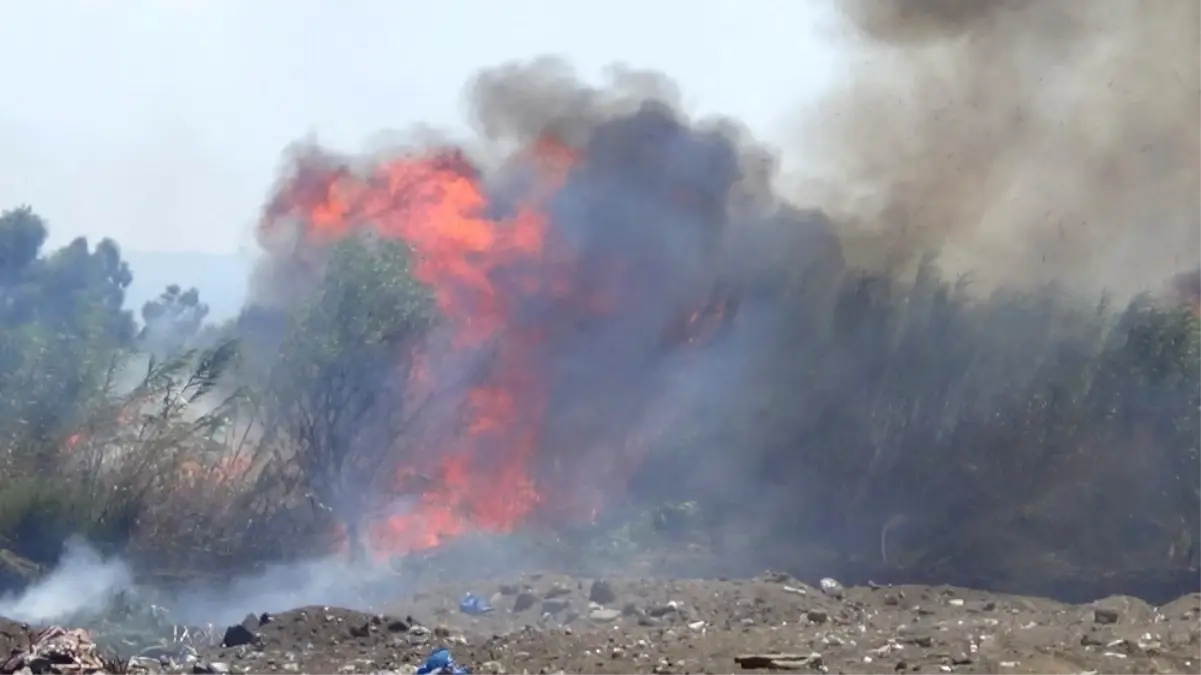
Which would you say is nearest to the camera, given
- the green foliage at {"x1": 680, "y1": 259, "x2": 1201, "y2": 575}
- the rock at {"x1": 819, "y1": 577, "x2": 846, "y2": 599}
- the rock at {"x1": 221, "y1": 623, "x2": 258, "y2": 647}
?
the rock at {"x1": 221, "y1": 623, "x2": 258, "y2": 647}

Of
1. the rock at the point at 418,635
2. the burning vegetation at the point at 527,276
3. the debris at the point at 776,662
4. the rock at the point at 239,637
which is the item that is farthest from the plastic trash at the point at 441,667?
the burning vegetation at the point at 527,276

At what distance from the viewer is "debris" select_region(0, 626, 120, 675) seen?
12.6m

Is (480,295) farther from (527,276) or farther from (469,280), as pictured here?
(527,276)

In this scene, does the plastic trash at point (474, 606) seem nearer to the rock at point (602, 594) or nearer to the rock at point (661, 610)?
the rock at point (602, 594)

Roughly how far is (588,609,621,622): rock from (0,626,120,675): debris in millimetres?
7923

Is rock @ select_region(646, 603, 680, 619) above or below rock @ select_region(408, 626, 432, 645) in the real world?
above

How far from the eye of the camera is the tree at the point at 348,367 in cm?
2442

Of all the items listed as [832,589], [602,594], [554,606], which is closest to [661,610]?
[602,594]

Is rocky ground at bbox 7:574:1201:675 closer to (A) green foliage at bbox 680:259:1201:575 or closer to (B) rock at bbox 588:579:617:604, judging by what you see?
(B) rock at bbox 588:579:617:604

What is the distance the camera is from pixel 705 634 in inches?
681

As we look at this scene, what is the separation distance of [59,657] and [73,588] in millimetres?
7529

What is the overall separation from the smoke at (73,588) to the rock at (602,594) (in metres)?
6.84

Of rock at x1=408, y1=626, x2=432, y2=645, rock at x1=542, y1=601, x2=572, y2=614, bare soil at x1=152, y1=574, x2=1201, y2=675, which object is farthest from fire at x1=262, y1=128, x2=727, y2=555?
rock at x1=408, y1=626, x2=432, y2=645

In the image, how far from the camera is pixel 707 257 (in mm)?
33562
